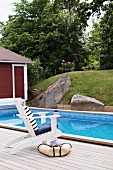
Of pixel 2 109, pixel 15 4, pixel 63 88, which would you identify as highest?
pixel 15 4

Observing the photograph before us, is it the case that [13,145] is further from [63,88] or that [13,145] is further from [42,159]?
[63,88]

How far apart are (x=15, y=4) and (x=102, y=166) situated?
65.4ft

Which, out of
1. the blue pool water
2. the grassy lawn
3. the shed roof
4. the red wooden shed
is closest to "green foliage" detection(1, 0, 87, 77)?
the shed roof

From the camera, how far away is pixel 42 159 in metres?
4.49

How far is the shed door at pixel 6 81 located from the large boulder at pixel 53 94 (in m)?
1.48

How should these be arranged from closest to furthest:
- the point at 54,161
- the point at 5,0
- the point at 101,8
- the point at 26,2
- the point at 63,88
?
the point at 54,161
the point at 101,8
the point at 63,88
the point at 26,2
the point at 5,0

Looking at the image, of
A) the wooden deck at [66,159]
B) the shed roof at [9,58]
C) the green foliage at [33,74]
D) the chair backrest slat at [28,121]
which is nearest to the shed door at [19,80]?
the shed roof at [9,58]

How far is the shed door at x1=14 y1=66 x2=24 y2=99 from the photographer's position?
1553 cm

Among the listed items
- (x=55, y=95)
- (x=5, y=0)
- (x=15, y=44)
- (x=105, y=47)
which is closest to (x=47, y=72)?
(x=15, y=44)

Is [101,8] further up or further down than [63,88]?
further up

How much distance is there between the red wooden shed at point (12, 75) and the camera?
14938 millimetres

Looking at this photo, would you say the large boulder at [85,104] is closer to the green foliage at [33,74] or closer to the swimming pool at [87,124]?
the swimming pool at [87,124]

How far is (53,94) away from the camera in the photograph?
14273mm

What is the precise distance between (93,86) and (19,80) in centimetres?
449
